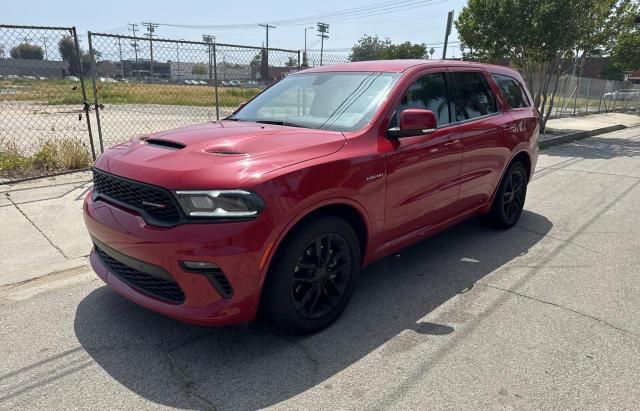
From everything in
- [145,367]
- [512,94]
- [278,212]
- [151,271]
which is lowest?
[145,367]

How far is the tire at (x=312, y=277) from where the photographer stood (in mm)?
2816

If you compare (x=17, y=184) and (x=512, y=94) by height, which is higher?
(x=512, y=94)

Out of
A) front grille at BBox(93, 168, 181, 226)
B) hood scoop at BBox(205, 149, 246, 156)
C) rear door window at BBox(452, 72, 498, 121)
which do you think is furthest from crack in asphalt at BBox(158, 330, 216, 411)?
rear door window at BBox(452, 72, 498, 121)

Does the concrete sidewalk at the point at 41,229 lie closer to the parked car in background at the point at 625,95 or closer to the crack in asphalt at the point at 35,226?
the crack in asphalt at the point at 35,226

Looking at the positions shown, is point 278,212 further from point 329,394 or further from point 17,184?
point 17,184

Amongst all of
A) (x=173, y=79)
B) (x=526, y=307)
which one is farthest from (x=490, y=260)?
(x=173, y=79)

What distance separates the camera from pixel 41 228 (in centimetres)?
490

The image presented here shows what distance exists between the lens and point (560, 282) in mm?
4066

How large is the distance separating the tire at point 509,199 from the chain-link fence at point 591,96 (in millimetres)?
12872

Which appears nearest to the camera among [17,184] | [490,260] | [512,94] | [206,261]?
[206,261]

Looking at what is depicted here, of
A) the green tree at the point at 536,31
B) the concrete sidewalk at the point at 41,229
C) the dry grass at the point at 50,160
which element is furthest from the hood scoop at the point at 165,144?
the green tree at the point at 536,31

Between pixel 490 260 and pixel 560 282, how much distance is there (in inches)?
25.4

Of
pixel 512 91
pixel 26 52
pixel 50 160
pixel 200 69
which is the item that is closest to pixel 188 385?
pixel 512 91

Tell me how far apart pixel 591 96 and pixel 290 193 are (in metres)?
27.9
